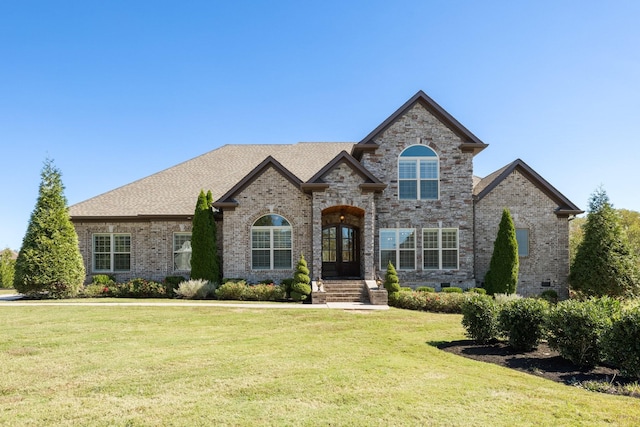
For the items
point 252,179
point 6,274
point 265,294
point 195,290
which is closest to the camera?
point 265,294

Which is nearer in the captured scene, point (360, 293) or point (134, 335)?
point (134, 335)

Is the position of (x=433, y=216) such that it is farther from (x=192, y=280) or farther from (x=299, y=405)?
(x=299, y=405)

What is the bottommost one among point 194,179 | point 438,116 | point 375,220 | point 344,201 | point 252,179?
point 375,220

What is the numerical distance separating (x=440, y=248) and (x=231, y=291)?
401 inches

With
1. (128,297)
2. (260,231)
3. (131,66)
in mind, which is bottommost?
(128,297)

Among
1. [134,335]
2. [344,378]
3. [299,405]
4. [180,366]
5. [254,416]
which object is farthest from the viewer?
[134,335]

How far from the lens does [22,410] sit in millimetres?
5621

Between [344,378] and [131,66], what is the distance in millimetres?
16216

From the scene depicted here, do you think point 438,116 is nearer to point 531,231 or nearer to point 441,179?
point 441,179

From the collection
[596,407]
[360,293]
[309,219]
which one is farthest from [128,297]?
[596,407]

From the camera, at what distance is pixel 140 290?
19.1 metres

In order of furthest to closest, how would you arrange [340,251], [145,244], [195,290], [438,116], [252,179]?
[145,244]
[340,251]
[438,116]
[252,179]
[195,290]

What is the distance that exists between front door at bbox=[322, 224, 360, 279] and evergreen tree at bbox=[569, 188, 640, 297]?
10.4 meters

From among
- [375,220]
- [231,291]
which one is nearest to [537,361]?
[375,220]
